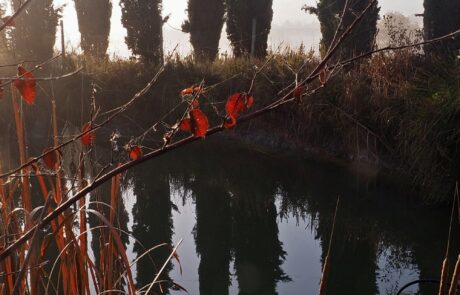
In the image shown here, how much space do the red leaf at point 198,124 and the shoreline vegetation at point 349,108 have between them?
2448 millimetres

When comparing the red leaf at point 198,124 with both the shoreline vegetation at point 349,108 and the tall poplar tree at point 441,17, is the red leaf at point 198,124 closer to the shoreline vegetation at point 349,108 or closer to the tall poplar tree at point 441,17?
the shoreline vegetation at point 349,108

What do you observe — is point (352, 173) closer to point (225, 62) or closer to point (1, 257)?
point (225, 62)

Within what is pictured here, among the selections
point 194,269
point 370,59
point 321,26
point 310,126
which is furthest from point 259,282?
point 321,26

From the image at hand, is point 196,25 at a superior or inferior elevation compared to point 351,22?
superior

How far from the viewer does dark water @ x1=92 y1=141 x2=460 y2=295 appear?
280 centimetres

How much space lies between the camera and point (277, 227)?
3637mm

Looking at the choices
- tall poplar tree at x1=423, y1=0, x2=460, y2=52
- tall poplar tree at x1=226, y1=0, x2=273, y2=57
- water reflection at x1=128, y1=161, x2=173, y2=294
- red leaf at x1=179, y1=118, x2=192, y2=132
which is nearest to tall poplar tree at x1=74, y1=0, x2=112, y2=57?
tall poplar tree at x1=226, y1=0, x2=273, y2=57

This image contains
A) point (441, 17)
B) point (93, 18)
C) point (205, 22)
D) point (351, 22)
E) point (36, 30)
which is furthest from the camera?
point (93, 18)

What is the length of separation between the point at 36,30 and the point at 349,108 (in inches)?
223

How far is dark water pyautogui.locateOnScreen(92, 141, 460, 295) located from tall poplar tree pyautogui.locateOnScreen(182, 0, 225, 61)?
4884 millimetres

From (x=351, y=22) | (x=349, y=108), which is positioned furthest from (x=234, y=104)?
(x=351, y=22)

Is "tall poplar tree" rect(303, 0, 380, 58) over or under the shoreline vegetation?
over

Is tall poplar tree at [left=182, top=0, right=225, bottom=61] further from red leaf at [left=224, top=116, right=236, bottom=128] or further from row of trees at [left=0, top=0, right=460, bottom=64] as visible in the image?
red leaf at [left=224, top=116, right=236, bottom=128]

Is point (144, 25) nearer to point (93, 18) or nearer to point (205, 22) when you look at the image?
point (205, 22)
